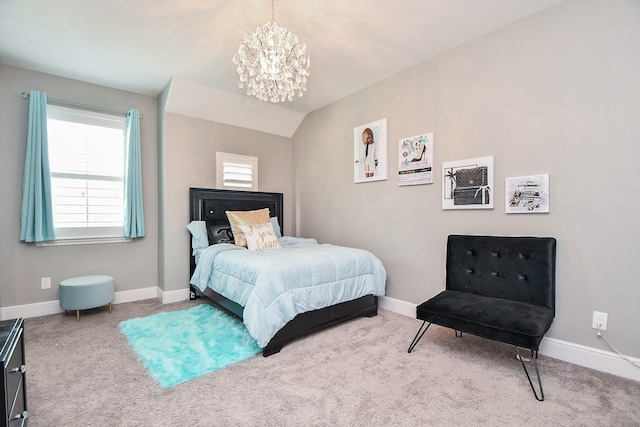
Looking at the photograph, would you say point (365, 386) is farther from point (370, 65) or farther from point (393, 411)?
point (370, 65)

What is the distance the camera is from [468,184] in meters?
2.68

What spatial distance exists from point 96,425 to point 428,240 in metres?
2.77

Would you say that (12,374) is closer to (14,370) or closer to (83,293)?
(14,370)

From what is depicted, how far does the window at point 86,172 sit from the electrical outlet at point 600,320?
181 inches

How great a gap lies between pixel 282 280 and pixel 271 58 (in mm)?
1651

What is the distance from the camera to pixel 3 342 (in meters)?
1.25

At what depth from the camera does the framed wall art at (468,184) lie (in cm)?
255

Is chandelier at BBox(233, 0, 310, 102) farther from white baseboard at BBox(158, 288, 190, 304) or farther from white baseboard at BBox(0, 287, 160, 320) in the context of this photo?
white baseboard at BBox(0, 287, 160, 320)

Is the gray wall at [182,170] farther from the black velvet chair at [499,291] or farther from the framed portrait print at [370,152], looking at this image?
the black velvet chair at [499,291]

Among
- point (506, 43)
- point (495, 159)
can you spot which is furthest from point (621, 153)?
point (506, 43)

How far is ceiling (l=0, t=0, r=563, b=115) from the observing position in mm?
2213

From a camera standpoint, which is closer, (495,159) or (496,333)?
(496,333)

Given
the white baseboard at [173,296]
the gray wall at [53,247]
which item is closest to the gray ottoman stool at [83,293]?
the gray wall at [53,247]

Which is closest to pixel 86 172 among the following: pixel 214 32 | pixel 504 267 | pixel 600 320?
pixel 214 32
